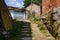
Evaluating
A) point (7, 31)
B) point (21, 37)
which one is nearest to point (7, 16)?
point (7, 31)

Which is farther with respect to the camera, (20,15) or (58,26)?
(20,15)

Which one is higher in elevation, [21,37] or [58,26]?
[58,26]

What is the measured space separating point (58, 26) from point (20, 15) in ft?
67.3

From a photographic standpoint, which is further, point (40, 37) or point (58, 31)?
point (40, 37)

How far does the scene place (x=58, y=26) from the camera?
8.80 meters

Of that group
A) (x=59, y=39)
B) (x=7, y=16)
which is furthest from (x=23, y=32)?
(x=59, y=39)

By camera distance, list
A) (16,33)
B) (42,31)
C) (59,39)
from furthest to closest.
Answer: (42,31) → (16,33) → (59,39)

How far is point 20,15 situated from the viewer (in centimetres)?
2905

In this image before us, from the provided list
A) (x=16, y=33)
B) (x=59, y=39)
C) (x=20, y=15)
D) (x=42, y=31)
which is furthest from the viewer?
(x=20, y=15)

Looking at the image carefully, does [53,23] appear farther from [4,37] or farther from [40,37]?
[4,37]

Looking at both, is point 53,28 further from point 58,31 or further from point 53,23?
point 58,31

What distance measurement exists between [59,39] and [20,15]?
20.9 meters

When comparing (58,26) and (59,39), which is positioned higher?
(58,26)

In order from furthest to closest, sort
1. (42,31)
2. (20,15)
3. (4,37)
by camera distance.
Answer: (20,15)
(42,31)
(4,37)
